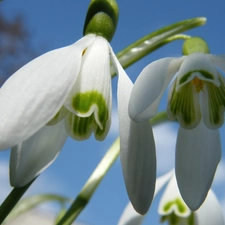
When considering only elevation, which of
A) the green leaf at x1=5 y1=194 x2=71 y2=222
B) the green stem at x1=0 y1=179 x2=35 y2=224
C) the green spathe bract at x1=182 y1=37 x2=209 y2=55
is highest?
the green spathe bract at x1=182 y1=37 x2=209 y2=55

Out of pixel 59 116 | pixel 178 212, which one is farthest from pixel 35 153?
pixel 178 212

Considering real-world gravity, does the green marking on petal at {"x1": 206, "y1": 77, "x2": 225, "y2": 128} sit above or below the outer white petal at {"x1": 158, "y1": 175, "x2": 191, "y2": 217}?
above

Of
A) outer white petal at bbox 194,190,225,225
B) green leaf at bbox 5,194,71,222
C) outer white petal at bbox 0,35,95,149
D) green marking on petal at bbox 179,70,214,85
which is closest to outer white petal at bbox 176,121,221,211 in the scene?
green marking on petal at bbox 179,70,214,85

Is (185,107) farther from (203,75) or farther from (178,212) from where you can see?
(178,212)

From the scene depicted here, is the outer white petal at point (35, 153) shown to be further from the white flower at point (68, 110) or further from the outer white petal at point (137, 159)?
the outer white petal at point (137, 159)

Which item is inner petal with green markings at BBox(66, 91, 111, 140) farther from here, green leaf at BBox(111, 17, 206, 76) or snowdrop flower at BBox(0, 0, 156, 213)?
green leaf at BBox(111, 17, 206, 76)

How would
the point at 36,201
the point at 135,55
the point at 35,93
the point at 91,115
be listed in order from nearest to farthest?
the point at 35,93, the point at 91,115, the point at 135,55, the point at 36,201
